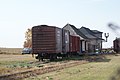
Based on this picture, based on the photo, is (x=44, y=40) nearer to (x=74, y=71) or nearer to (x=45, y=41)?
(x=45, y=41)

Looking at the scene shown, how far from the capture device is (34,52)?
3653 cm

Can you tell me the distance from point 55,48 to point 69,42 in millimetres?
7261

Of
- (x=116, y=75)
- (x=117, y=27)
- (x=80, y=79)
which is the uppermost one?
(x=117, y=27)

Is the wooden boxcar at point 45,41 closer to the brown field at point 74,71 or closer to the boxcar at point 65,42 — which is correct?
the boxcar at point 65,42

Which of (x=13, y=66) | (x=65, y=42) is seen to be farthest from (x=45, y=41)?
(x=13, y=66)

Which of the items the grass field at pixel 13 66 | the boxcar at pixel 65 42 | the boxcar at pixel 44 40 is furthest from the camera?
the boxcar at pixel 65 42

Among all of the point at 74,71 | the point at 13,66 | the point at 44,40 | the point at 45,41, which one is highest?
the point at 44,40

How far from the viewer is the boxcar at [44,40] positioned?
35.9 meters

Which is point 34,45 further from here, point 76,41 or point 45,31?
point 76,41

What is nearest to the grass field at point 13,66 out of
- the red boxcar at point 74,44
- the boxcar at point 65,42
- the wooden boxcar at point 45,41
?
the wooden boxcar at point 45,41

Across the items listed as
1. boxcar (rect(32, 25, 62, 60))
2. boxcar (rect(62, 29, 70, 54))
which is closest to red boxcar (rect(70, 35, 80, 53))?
boxcar (rect(62, 29, 70, 54))

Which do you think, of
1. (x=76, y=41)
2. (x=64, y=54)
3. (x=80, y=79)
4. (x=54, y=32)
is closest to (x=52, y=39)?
(x=54, y=32)

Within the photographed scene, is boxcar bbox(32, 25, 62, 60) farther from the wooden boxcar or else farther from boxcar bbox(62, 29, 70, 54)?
boxcar bbox(62, 29, 70, 54)

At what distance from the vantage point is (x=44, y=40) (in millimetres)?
36094
